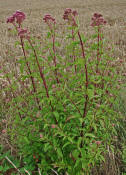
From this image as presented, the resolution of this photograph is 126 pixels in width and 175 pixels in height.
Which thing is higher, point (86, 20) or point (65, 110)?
point (86, 20)

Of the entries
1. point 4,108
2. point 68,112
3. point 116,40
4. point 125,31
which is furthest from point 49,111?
point 125,31

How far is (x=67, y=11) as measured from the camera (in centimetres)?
201

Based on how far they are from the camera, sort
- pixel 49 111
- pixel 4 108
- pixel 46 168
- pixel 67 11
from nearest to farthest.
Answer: pixel 67 11 < pixel 49 111 < pixel 46 168 < pixel 4 108

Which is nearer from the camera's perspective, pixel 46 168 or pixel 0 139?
pixel 46 168

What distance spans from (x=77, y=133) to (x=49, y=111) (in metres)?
0.45

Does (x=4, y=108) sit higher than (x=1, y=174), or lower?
higher

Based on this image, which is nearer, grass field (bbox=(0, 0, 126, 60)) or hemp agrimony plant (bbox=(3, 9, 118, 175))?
hemp agrimony plant (bbox=(3, 9, 118, 175))

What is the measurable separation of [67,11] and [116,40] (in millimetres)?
6106

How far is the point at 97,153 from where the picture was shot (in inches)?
83.0

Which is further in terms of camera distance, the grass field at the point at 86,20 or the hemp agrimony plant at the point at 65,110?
the grass field at the point at 86,20

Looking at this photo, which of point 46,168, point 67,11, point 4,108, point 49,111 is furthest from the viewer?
point 4,108

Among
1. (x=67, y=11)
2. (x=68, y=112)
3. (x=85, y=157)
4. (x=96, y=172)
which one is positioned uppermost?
(x=67, y=11)

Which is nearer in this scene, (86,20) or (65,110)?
(65,110)

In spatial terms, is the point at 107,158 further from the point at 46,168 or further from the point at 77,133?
the point at 46,168
